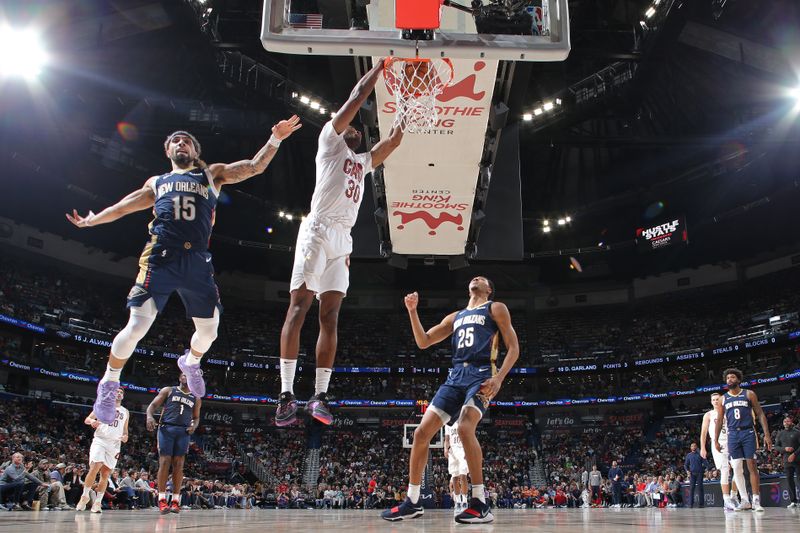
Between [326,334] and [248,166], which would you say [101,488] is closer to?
[326,334]

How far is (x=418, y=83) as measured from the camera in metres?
7.76

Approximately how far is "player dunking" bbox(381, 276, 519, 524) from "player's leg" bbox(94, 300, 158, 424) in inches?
93.8

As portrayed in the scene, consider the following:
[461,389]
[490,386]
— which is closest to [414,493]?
[461,389]

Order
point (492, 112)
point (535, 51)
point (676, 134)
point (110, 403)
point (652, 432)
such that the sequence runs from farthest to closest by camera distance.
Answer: point (652, 432), point (676, 134), point (492, 112), point (535, 51), point (110, 403)

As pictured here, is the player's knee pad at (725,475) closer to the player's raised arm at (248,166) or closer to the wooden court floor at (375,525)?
the wooden court floor at (375,525)

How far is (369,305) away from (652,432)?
16576 millimetres

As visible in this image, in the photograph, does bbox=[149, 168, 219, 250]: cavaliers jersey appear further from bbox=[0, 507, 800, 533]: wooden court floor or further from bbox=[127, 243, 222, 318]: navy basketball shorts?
bbox=[0, 507, 800, 533]: wooden court floor

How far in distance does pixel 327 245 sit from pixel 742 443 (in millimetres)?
7587

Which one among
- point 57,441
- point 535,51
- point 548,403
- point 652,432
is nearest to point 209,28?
point 535,51

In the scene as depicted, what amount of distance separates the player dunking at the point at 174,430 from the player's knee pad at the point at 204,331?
3578 mm

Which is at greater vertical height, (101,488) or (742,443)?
(742,443)

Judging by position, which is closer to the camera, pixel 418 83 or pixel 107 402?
pixel 107 402

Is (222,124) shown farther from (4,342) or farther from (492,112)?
(492,112)

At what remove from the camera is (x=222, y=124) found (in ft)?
72.2
